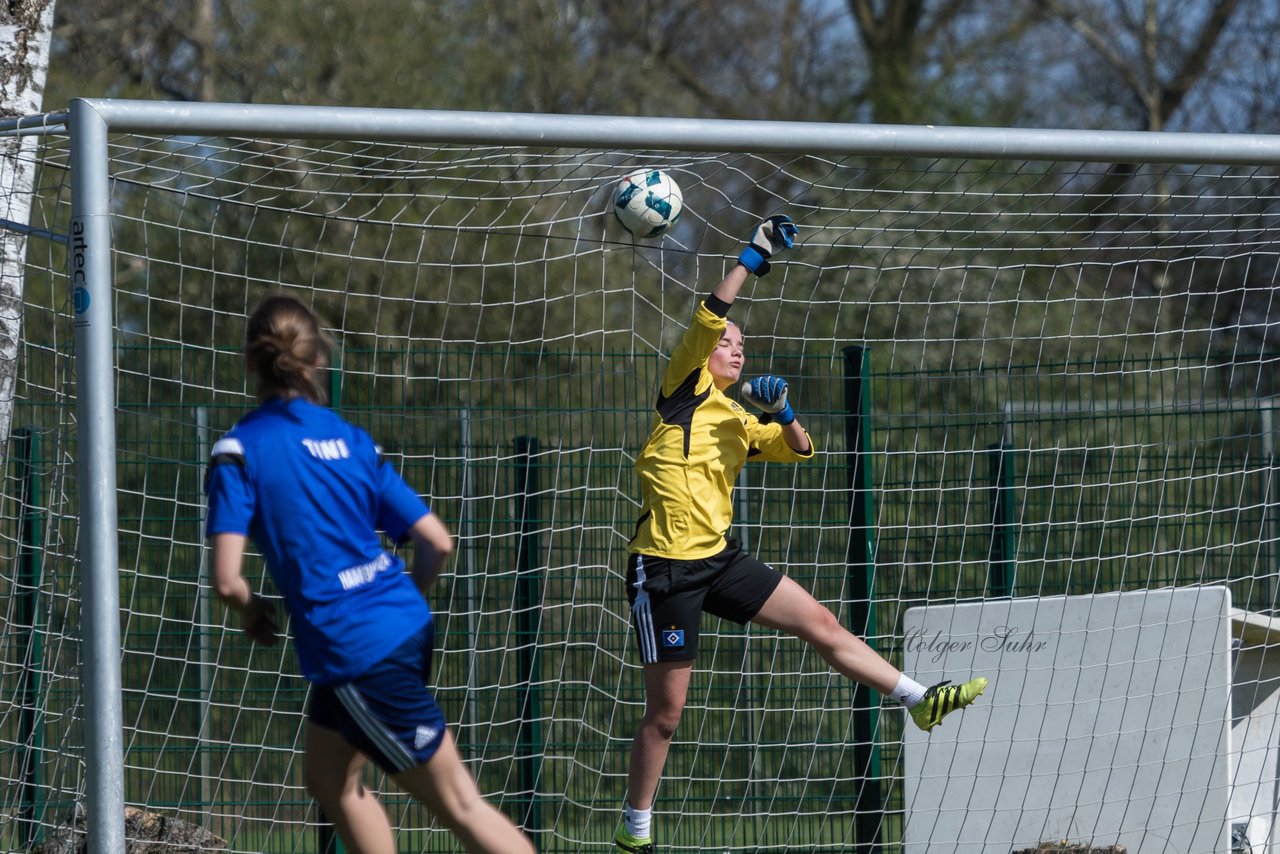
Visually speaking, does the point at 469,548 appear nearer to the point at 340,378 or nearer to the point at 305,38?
the point at 340,378

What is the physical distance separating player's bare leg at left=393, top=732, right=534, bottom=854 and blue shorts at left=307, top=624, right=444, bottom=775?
0.05m

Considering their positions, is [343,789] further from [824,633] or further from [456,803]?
[824,633]

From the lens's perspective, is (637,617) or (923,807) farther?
(923,807)

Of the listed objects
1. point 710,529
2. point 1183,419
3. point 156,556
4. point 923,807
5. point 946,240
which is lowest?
point 923,807

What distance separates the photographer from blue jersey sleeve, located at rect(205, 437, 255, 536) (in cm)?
339

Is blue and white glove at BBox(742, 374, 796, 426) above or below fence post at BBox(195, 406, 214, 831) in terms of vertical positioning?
above

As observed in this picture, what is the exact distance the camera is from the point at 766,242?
5.04m

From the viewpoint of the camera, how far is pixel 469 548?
22.3 feet

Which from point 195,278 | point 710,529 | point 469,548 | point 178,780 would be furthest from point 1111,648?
point 195,278

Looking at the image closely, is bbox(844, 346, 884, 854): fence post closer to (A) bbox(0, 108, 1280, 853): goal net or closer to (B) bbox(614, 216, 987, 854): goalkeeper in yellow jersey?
(A) bbox(0, 108, 1280, 853): goal net

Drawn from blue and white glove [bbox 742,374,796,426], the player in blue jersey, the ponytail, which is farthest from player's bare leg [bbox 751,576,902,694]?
the ponytail

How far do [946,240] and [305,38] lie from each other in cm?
670

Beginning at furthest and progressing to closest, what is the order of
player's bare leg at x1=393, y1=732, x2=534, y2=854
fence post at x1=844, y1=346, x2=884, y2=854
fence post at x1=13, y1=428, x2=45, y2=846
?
1. fence post at x1=844, y1=346, x2=884, y2=854
2. fence post at x1=13, y1=428, x2=45, y2=846
3. player's bare leg at x1=393, y1=732, x2=534, y2=854

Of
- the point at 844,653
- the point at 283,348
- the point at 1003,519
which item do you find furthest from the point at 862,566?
the point at 283,348
